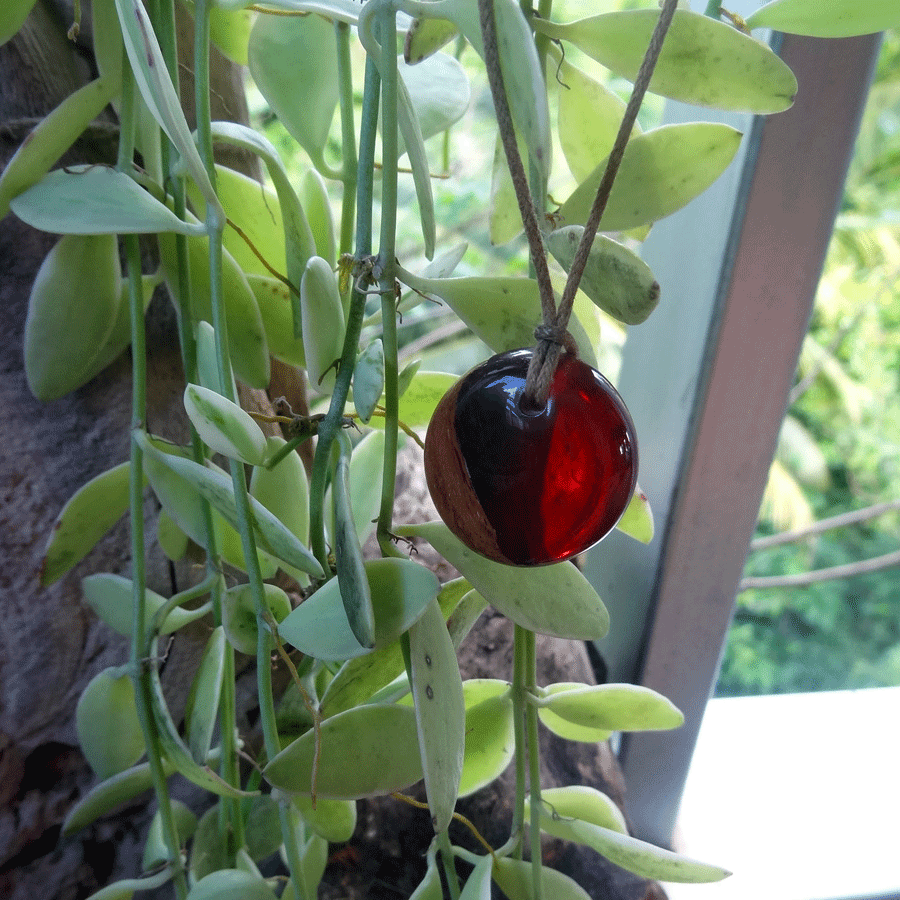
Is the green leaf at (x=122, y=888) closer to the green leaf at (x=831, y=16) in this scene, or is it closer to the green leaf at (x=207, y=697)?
the green leaf at (x=207, y=697)

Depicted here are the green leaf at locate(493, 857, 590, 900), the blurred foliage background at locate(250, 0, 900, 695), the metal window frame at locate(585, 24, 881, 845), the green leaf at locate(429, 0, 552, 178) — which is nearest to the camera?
the green leaf at locate(429, 0, 552, 178)

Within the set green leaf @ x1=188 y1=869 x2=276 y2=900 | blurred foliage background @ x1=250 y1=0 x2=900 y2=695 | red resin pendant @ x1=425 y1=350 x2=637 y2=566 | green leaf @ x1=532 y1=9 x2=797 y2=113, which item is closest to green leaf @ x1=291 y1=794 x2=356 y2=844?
green leaf @ x1=188 y1=869 x2=276 y2=900

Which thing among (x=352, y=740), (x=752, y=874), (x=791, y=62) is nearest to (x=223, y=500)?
(x=352, y=740)

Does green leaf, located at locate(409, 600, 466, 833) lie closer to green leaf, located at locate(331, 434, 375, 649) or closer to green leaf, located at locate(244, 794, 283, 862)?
green leaf, located at locate(331, 434, 375, 649)

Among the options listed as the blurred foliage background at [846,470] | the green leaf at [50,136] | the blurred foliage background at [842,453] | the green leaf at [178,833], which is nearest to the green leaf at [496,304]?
the green leaf at [50,136]

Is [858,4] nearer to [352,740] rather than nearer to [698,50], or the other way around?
[698,50]
